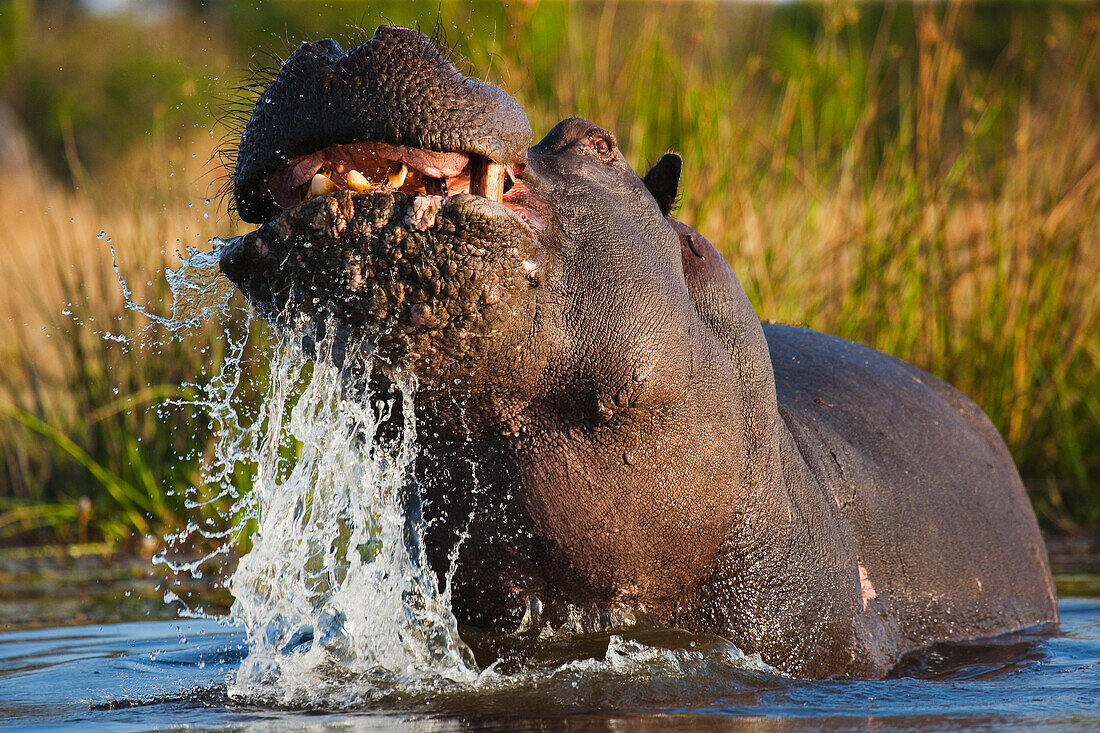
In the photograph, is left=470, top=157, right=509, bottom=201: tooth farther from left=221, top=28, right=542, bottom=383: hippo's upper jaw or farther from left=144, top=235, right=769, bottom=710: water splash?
left=144, top=235, right=769, bottom=710: water splash

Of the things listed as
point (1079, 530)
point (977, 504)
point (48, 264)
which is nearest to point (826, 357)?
point (977, 504)

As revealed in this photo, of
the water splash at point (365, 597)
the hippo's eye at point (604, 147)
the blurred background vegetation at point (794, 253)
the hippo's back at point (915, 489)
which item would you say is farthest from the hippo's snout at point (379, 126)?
the blurred background vegetation at point (794, 253)

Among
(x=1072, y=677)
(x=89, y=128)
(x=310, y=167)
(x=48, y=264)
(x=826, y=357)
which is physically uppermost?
(x=89, y=128)

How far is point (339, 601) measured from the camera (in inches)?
130

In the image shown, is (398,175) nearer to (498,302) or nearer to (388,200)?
(388,200)

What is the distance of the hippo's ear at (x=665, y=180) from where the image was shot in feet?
11.1

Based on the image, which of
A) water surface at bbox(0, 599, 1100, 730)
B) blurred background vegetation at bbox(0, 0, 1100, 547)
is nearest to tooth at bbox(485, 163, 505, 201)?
water surface at bbox(0, 599, 1100, 730)

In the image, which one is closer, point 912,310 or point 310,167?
point 310,167

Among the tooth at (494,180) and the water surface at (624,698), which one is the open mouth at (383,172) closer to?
the tooth at (494,180)

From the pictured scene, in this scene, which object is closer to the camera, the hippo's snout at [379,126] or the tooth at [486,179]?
the hippo's snout at [379,126]

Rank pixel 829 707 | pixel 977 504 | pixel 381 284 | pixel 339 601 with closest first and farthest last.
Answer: pixel 381 284 < pixel 829 707 < pixel 339 601 < pixel 977 504

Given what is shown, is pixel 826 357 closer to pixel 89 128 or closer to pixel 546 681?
pixel 546 681

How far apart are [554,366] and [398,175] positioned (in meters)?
0.51

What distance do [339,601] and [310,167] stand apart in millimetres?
1146
